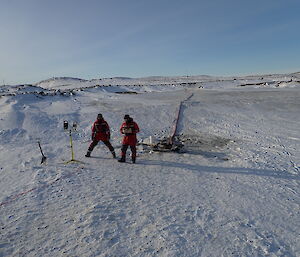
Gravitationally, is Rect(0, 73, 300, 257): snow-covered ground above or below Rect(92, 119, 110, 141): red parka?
below

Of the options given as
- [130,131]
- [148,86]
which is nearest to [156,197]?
[130,131]

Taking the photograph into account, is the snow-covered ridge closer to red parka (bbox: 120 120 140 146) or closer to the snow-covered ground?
the snow-covered ground

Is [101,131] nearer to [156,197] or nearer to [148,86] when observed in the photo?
[156,197]

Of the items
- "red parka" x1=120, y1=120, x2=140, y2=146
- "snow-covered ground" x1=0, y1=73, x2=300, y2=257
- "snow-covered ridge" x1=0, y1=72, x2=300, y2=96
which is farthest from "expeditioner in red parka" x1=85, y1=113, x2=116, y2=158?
"snow-covered ridge" x1=0, y1=72, x2=300, y2=96

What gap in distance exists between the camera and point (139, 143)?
456 inches

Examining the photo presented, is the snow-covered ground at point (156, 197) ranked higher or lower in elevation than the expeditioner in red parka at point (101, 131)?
lower

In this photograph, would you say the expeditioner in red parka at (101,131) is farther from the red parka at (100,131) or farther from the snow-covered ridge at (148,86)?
the snow-covered ridge at (148,86)

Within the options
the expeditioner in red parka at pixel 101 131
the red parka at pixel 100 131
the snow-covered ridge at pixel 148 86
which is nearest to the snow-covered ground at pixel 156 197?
the expeditioner in red parka at pixel 101 131

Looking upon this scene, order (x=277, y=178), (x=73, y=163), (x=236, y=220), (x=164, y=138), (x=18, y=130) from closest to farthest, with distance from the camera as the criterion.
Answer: (x=236, y=220), (x=277, y=178), (x=73, y=163), (x=164, y=138), (x=18, y=130)

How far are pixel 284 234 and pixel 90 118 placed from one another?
13.2 metres


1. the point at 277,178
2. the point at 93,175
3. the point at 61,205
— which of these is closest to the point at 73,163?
the point at 93,175

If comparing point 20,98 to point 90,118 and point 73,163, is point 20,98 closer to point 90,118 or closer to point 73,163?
point 90,118

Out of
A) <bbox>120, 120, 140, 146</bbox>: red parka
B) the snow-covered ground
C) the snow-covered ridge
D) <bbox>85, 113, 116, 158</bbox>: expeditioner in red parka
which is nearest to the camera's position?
the snow-covered ground

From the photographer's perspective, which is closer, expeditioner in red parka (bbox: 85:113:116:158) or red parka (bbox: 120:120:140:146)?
red parka (bbox: 120:120:140:146)
